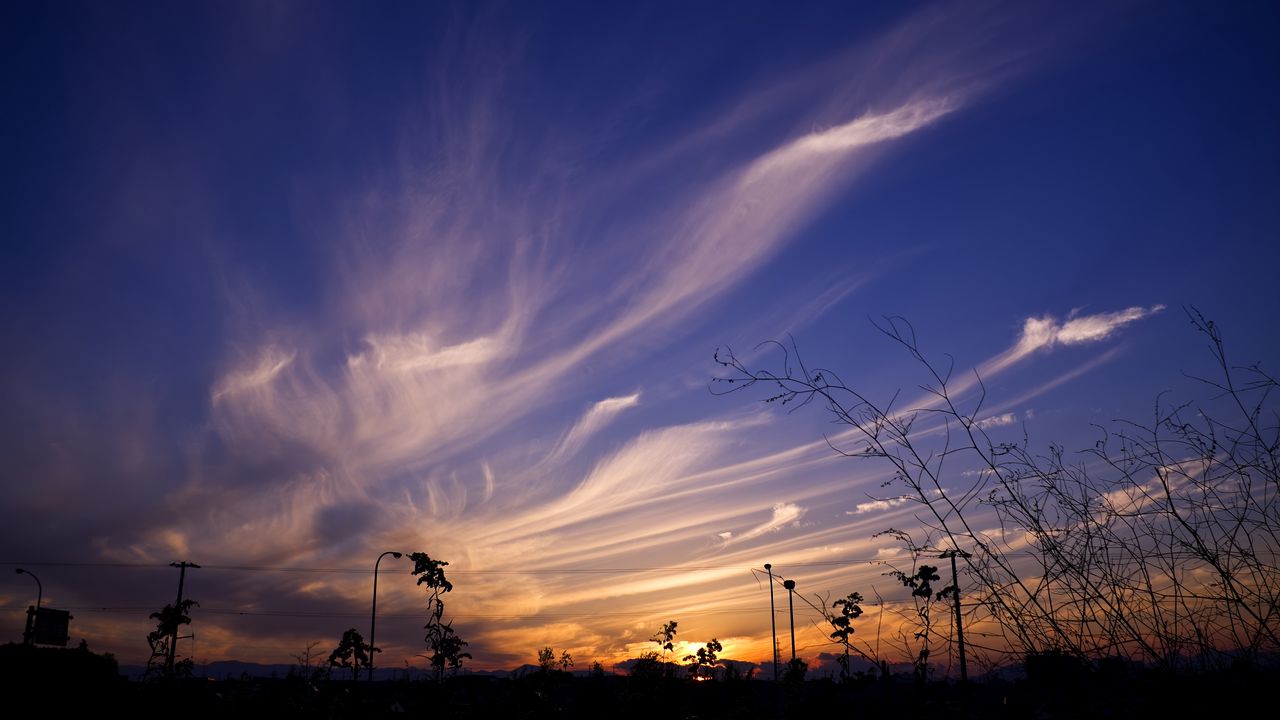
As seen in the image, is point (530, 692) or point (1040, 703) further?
point (530, 692)

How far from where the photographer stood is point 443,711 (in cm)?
622

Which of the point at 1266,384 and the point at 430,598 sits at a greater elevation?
the point at 1266,384

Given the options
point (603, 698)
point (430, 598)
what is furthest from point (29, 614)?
point (603, 698)

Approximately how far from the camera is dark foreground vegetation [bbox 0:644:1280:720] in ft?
12.1

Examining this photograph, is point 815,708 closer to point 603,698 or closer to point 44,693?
point 603,698

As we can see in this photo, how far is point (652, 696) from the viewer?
5832mm

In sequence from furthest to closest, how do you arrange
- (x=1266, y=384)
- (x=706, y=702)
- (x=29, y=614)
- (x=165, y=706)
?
(x=29, y=614)
(x=165, y=706)
(x=706, y=702)
(x=1266, y=384)

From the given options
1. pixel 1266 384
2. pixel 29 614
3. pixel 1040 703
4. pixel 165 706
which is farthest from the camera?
pixel 29 614

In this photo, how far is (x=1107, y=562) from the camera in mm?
4484

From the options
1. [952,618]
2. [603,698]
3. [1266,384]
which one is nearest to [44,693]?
[603,698]

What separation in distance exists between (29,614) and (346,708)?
74119 millimetres

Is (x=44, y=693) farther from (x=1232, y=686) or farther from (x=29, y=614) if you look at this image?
(x=29, y=614)

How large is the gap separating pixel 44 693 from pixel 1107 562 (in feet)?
30.4

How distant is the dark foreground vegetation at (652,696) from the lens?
12.1 ft
